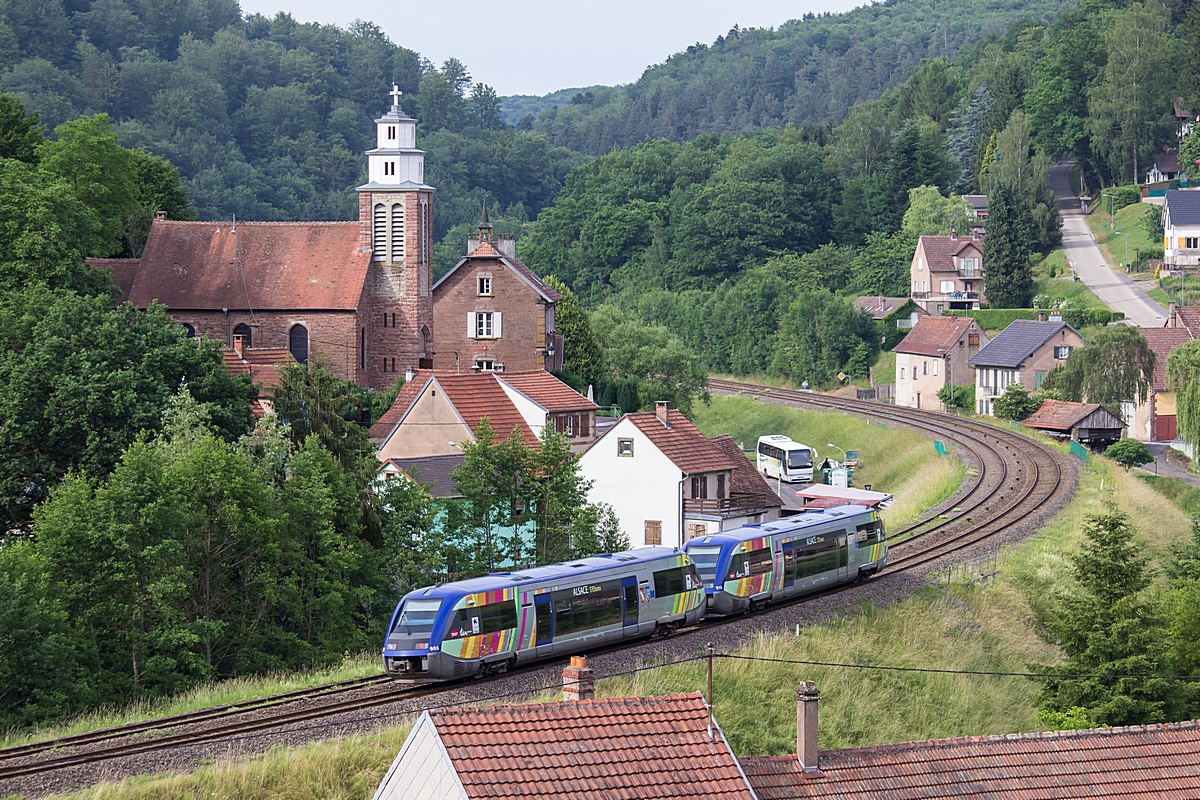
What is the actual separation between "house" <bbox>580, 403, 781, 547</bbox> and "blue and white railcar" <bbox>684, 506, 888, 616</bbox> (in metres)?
9.18

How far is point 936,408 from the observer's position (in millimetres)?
88812

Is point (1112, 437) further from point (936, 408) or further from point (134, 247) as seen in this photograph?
point (134, 247)

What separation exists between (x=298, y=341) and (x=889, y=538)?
96.8 feet

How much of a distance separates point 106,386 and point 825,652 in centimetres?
1952

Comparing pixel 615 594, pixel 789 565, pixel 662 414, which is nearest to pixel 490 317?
pixel 662 414

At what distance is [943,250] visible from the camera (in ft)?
355

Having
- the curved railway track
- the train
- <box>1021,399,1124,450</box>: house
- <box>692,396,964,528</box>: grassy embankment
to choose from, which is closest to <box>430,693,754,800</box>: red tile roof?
the curved railway track

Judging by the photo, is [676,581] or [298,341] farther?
[298,341]

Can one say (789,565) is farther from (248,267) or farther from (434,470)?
(248,267)

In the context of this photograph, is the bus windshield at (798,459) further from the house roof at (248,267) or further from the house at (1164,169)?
the house at (1164,169)

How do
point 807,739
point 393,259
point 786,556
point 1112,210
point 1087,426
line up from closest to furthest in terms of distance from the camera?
point 807,739
point 786,556
point 393,259
point 1087,426
point 1112,210

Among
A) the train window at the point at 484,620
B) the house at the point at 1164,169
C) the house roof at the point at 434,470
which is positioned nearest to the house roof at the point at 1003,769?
the train window at the point at 484,620

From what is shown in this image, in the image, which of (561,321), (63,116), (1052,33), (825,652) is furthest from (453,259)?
(825,652)

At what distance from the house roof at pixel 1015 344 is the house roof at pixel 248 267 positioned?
118ft
